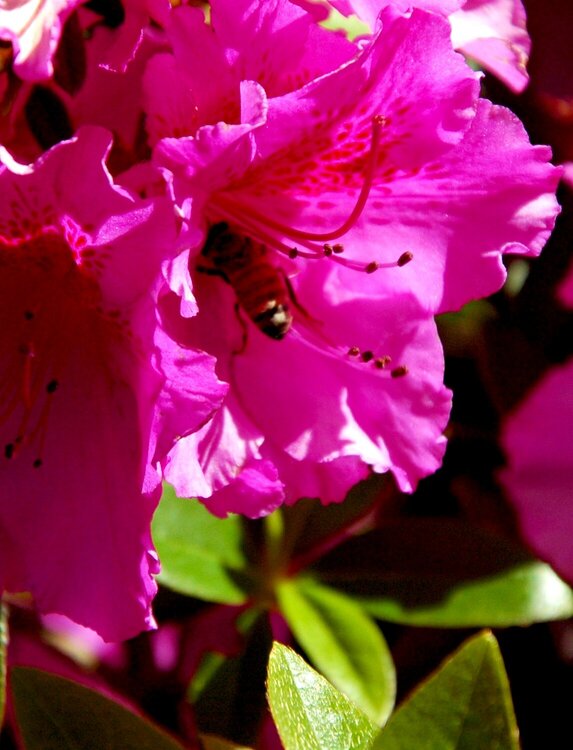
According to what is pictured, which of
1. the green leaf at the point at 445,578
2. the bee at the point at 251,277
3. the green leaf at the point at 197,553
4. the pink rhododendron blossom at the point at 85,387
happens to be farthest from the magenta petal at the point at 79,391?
the green leaf at the point at 445,578

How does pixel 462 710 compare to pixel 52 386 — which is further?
pixel 52 386

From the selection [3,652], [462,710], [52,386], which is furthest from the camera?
[3,652]

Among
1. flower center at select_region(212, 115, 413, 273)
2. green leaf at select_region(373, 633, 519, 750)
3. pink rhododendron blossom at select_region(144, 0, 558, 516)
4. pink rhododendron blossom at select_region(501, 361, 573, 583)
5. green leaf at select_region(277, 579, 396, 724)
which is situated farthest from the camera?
pink rhododendron blossom at select_region(501, 361, 573, 583)

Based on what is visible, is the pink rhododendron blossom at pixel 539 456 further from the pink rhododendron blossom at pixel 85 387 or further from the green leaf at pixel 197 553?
the pink rhododendron blossom at pixel 85 387

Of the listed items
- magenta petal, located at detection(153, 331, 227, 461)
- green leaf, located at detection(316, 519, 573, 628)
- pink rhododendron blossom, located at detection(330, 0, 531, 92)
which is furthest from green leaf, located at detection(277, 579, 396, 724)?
pink rhododendron blossom, located at detection(330, 0, 531, 92)

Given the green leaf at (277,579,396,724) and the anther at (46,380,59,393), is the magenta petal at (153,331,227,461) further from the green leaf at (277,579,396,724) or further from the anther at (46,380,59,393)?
the green leaf at (277,579,396,724)

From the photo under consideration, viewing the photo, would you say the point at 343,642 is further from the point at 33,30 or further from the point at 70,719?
the point at 33,30

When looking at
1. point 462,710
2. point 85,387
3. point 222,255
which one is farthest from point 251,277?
point 462,710
